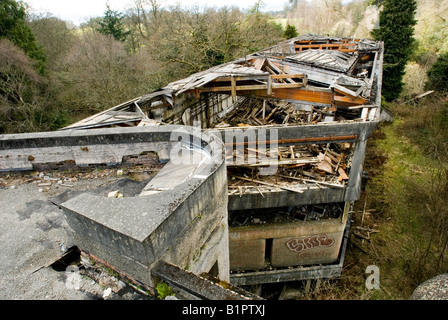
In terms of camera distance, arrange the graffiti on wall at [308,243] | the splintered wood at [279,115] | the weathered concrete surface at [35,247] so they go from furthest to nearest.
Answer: the splintered wood at [279,115] → the graffiti on wall at [308,243] → the weathered concrete surface at [35,247]

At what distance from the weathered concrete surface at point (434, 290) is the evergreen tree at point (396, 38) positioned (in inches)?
815

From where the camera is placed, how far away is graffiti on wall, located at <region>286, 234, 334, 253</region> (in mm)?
8617

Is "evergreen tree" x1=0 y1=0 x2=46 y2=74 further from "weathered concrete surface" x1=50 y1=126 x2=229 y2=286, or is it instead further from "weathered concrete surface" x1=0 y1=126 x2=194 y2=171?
"weathered concrete surface" x1=50 y1=126 x2=229 y2=286

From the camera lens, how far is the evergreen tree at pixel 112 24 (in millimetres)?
27600

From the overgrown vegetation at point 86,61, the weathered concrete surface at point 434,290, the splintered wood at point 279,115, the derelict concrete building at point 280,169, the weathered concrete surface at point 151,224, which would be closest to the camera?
the weathered concrete surface at point 151,224

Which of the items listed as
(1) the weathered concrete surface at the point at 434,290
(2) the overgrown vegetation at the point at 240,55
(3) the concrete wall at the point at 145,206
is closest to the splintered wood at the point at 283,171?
(3) the concrete wall at the point at 145,206

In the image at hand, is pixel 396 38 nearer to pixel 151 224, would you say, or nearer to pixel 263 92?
pixel 263 92

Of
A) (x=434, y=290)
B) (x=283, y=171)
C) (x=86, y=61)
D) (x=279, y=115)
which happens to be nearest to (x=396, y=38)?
(x=279, y=115)

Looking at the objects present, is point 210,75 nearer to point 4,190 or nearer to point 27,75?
point 4,190

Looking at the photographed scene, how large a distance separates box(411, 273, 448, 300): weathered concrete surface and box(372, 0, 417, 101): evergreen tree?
20.7 metres

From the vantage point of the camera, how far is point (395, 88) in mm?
24469

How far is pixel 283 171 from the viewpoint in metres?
8.92

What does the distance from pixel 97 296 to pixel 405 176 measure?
17.2 m
